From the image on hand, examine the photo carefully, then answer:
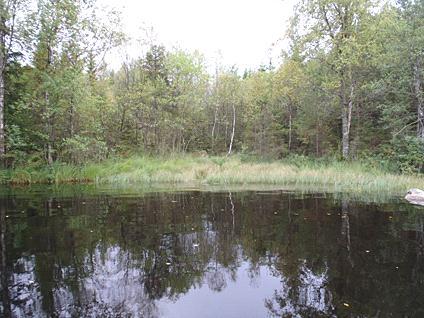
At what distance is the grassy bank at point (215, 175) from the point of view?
13.9 meters

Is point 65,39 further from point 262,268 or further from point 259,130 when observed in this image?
point 262,268

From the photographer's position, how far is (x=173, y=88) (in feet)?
82.0

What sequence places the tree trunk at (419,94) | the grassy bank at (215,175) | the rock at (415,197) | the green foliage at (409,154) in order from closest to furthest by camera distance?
the rock at (415,197) → the grassy bank at (215,175) → the green foliage at (409,154) → the tree trunk at (419,94)

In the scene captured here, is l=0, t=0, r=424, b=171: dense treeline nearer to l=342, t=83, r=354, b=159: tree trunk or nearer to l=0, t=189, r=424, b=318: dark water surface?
l=342, t=83, r=354, b=159: tree trunk

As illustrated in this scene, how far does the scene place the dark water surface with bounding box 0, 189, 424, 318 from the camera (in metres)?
3.59

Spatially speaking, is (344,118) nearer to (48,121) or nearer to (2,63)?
(48,121)

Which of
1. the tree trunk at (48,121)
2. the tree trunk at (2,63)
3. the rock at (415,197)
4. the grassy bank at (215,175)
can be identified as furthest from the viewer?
the tree trunk at (48,121)

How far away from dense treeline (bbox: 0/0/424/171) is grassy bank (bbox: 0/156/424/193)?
1.25m

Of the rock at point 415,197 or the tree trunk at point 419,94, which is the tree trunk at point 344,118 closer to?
the tree trunk at point 419,94

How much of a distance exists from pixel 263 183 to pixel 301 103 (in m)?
13.1

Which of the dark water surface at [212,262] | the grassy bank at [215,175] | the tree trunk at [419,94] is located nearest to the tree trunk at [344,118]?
the grassy bank at [215,175]

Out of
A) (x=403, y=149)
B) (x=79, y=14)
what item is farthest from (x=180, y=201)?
(x=79, y=14)

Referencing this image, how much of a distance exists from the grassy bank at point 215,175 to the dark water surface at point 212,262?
5.30 metres

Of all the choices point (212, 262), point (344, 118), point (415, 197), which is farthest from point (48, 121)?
point (415, 197)
